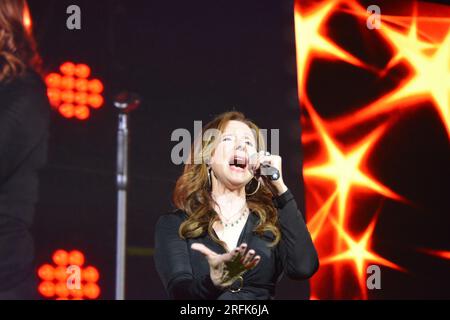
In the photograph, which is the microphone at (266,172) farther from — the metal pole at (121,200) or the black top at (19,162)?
the black top at (19,162)

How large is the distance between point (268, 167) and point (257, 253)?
1.52 ft

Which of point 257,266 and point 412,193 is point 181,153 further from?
point 412,193

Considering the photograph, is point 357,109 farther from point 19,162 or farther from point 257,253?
point 19,162

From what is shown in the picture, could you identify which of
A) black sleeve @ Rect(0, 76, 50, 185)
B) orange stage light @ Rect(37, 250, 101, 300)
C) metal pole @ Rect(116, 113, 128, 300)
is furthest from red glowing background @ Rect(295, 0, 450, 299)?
black sleeve @ Rect(0, 76, 50, 185)

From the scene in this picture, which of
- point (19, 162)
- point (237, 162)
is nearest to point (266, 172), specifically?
point (237, 162)

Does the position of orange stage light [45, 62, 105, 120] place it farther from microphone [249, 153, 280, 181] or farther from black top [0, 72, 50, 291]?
microphone [249, 153, 280, 181]

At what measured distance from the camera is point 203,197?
4.12 m

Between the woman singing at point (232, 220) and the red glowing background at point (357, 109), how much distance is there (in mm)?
412

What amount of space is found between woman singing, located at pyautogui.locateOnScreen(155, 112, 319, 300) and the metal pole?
180 millimetres

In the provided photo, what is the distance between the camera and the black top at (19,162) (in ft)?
12.4

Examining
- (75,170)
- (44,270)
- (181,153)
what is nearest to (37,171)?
(75,170)

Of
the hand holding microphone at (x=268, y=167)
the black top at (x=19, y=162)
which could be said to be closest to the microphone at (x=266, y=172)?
the hand holding microphone at (x=268, y=167)

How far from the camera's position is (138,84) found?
13.8ft

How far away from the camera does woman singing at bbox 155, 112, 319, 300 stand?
154 inches
